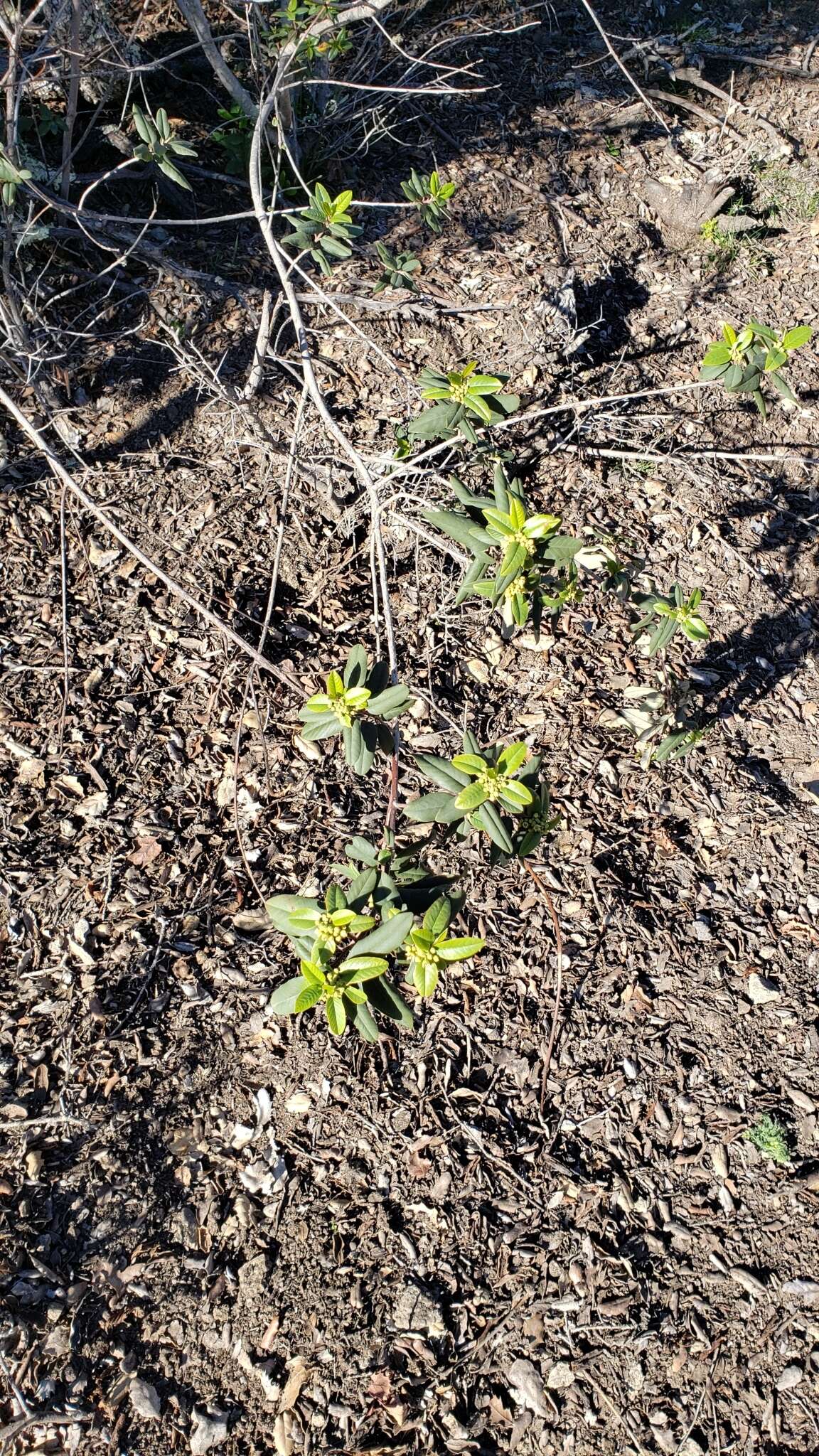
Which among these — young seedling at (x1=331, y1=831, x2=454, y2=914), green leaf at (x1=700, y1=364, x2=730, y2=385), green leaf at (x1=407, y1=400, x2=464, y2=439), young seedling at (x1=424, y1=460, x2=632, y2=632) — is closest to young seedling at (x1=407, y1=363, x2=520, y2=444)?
green leaf at (x1=407, y1=400, x2=464, y2=439)

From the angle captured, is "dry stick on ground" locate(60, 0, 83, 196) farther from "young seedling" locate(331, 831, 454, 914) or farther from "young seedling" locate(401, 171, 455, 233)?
"young seedling" locate(331, 831, 454, 914)

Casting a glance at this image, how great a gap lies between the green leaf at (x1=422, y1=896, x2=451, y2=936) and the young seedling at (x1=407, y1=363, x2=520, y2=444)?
3.19 ft

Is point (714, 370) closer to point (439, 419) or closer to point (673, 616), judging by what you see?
point (673, 616)

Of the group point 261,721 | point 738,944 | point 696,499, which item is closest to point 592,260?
point 696,499

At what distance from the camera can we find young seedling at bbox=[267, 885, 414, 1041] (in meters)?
1.51

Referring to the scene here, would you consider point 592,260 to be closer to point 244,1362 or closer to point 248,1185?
point 248,1185

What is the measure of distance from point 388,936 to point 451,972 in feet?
2.94

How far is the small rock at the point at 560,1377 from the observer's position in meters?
1.89

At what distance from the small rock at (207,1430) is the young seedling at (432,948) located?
0.99 meters

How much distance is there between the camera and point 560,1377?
1895 mm

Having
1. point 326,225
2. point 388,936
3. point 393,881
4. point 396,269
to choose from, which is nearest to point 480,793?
point 393,881

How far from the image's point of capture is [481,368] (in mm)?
3238

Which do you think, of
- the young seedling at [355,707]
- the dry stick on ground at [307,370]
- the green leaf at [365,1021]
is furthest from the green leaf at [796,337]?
the green leaf at [365,1021]

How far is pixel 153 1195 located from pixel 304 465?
2094 millimetres
